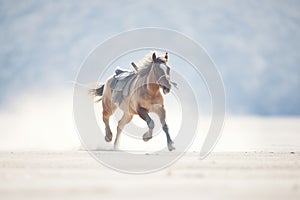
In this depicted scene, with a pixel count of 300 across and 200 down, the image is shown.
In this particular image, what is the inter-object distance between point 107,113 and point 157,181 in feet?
35.3

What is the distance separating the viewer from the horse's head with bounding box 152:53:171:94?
611 inches

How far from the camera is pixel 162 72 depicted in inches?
624

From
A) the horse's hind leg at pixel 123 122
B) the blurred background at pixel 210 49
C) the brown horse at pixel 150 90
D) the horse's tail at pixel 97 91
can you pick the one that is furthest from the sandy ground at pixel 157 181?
the blurred background at pixel 210 49

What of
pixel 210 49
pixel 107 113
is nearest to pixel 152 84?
pixel 107 113

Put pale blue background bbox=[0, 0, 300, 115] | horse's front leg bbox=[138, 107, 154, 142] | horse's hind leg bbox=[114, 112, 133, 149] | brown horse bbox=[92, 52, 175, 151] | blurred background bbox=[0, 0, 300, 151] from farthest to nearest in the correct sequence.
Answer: pale blue background bbox=[0, 0, 300, 115]
blurred background bbox=[0, 0, 300, 151]
horse's hind leg bbox=[114, 112, 133, 149]
horse's front leg bbox=[138, 107, 154, 142]
brown horse bbox=[92, 52, 175, 151]

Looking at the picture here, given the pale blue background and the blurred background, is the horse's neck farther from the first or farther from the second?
the pale blue background

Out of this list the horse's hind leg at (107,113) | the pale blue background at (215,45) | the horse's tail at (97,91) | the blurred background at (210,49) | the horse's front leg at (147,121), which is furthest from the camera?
the pale blue background at (215,45)

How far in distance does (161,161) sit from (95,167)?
168 centimetres

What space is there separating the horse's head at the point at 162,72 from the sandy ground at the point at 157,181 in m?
3.00

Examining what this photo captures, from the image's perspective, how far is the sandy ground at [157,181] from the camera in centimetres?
789

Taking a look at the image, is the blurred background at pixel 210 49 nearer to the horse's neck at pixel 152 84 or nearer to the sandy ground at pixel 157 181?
the horse's neck at pixel 152 84

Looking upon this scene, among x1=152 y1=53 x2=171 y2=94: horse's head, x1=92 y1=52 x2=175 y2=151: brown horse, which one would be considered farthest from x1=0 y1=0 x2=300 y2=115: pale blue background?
x1=152 y1=53 x2=171 y2=94: horse's head

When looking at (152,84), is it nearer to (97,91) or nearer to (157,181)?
(97,91)

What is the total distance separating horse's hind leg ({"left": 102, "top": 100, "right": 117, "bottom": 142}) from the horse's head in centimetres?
337
